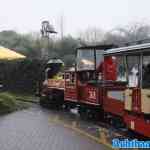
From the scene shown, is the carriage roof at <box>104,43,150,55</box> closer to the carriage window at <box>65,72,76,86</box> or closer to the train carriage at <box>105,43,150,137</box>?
the train carriage at <box>105,43,150,137</box>

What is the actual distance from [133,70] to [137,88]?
80 cm

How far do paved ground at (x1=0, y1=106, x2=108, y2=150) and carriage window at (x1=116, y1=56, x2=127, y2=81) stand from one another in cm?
199

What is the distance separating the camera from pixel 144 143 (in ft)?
34.3

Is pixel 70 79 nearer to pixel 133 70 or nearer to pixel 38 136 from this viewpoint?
pixel 38 136

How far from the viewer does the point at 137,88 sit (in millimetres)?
10789

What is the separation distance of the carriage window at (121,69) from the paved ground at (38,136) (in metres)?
1.99

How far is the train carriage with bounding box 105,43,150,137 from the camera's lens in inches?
408

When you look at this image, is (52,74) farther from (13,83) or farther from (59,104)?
(13,83)

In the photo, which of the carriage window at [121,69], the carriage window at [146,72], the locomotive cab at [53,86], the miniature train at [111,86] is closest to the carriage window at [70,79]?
the miniature train at [111,86]

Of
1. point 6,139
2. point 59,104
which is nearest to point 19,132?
point 6,139

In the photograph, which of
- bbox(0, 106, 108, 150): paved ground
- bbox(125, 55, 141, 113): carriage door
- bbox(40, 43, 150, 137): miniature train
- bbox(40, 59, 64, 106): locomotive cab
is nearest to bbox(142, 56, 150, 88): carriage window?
bbox(40, 43, 150, 137): miniature train

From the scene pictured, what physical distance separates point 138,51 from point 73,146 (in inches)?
103

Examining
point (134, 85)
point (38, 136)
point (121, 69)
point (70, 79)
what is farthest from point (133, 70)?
point (70, 79)

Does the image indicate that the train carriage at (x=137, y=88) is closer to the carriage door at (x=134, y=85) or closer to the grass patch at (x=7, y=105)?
the carriage door at (x=134, y=85)
